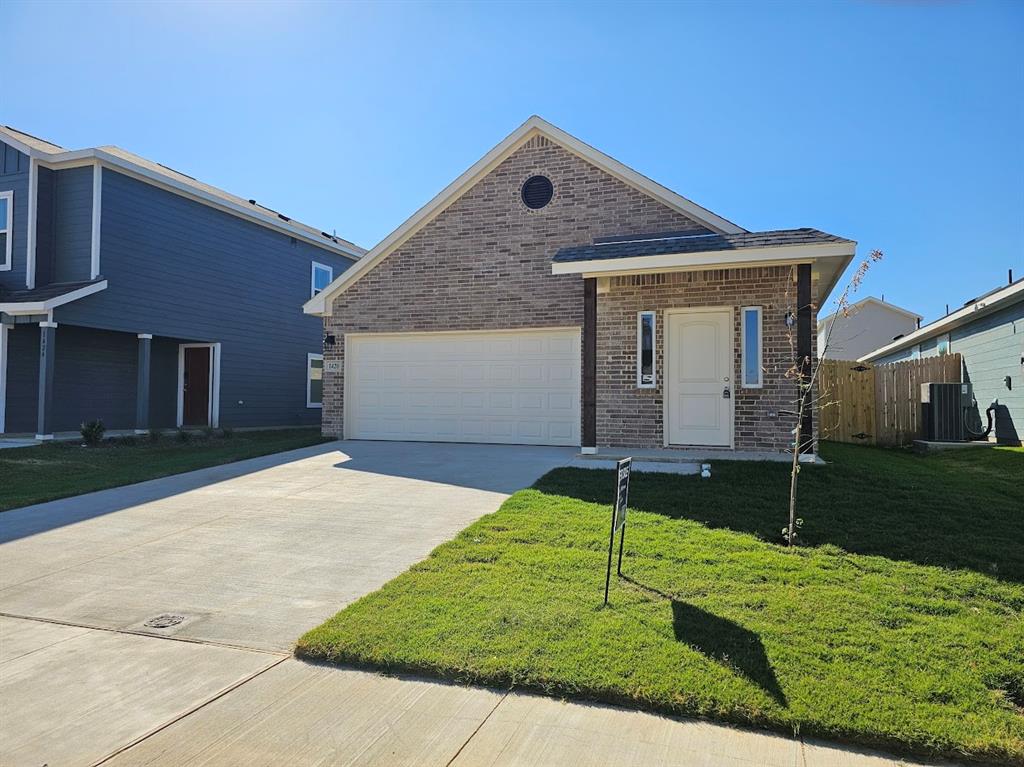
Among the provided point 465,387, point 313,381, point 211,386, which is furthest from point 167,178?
point 465,387

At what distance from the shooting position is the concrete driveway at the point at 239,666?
2.79 meters

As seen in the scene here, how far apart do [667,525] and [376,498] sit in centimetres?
361

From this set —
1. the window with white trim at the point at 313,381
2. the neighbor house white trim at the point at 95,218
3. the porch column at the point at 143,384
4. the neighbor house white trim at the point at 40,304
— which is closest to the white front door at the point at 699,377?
the neighbor house white trim at the point at 40,304

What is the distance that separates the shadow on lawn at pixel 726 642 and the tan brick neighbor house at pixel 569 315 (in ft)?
19.8

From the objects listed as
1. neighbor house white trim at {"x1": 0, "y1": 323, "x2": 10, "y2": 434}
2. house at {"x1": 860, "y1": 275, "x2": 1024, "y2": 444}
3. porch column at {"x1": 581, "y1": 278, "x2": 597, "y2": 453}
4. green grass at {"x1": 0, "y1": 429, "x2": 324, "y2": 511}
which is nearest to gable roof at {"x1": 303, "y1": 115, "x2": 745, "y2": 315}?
porch column at {"x1": 581, "y1": 278, "x2": 597, "y2": 453}

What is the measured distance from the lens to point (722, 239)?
32.7 ft

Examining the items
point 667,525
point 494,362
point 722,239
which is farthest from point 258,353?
point 667,525

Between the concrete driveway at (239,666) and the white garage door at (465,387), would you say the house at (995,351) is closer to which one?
the white garage door at (465,387)

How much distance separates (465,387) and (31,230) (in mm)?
10467

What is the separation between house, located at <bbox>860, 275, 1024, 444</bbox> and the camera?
1284 cm

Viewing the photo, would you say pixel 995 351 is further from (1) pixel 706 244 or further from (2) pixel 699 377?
(1) pixel 706 244

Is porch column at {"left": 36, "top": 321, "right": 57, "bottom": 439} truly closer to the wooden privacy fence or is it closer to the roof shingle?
the roof shingle

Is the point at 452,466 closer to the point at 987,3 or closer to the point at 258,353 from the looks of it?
the point at 987,3

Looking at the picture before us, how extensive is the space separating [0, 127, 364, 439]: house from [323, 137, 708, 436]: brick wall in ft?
18.6
